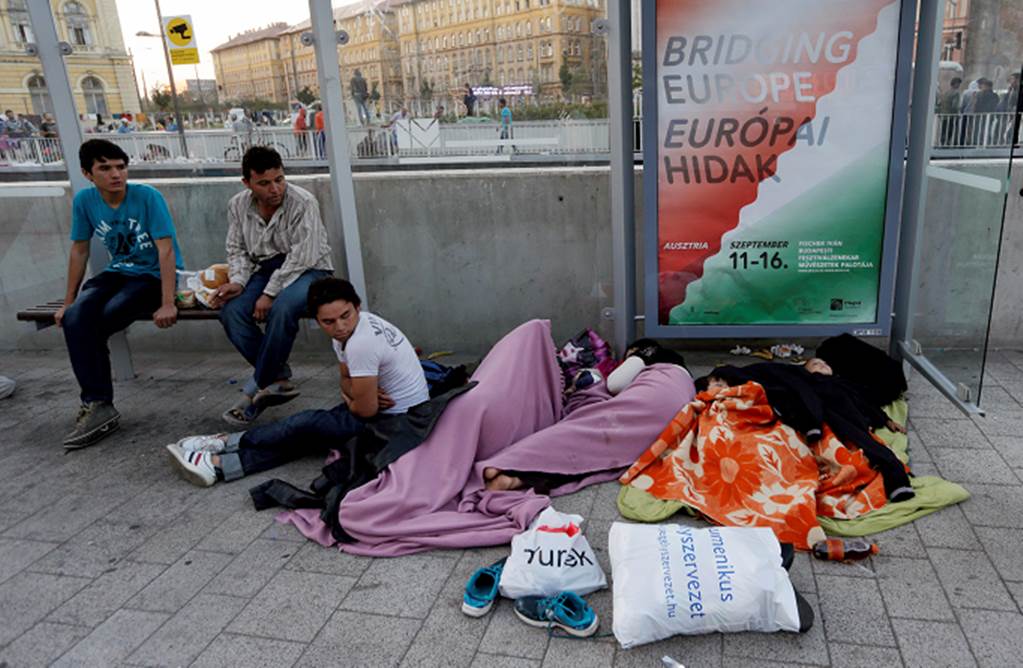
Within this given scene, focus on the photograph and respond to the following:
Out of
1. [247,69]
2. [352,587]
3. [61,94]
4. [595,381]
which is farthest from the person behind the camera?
[247,69]

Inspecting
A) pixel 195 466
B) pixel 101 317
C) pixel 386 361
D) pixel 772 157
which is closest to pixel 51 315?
pixel 101 317

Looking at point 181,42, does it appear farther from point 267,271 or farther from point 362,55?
point 267,271

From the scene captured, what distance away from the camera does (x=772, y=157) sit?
4.24 meters

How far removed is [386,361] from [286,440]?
0.72 metres

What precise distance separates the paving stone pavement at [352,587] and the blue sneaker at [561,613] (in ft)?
0.12

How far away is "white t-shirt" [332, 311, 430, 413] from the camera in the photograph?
3406 mm

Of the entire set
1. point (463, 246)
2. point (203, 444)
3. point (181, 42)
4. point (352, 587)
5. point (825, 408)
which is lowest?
point (352, 587)

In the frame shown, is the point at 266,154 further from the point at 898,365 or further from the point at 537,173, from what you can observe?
the point at 898,365

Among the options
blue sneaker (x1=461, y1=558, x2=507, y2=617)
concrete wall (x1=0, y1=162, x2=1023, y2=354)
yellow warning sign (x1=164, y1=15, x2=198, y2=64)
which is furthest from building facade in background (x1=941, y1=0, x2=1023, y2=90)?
yellow warning sign (x1=164, y1=15, x2=198, y2=64)

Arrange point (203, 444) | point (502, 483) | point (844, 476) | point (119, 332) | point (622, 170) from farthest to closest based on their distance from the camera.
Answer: point (119, 332)
point (622, 170)
point (203, 444)
point (502, 483)
point (844, 476)

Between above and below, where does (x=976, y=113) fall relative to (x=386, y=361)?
above

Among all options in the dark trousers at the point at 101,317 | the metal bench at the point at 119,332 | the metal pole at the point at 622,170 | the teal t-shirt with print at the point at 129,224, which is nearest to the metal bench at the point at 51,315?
the metal bench at the point at 119,332

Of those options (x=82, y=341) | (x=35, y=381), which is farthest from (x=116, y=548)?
(x=35, y=381)

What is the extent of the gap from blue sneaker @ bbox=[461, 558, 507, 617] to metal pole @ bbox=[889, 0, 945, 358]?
300 centimetres
